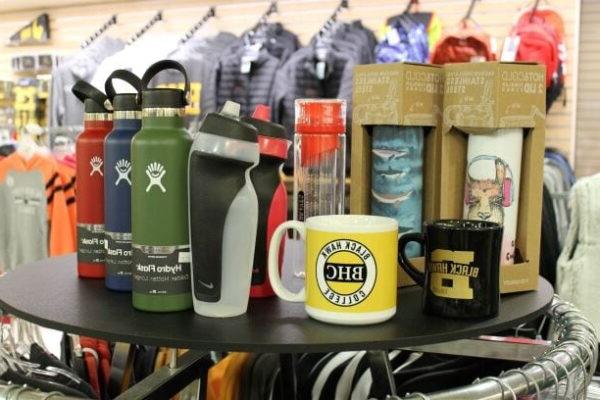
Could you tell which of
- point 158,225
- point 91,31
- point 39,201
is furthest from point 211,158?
point 91,31

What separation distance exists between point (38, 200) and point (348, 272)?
2239 millimetres

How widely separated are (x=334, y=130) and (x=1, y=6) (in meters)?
3.97

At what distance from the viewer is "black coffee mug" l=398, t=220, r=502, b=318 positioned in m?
0.75

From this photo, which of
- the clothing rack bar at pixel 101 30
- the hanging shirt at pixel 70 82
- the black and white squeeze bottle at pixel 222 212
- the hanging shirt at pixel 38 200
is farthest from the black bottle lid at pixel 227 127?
the clothing rack bar at pixel 101 30

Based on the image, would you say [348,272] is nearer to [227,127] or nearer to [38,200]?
[227,127]

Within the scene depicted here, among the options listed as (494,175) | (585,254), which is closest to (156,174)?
(494,175)

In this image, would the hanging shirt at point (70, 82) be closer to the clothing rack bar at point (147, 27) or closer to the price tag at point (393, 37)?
the clothing rack bar at point (147, 27)

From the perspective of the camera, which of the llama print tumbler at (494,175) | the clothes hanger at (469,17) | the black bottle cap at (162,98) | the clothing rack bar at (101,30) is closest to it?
the black bottle cap at (162,98)

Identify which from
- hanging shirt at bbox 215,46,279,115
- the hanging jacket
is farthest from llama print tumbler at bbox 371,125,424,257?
hanging shirt at bbox 215,46,279,115

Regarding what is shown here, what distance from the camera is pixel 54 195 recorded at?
8.76ft

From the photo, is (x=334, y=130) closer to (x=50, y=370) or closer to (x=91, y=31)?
(x=50, y=370)

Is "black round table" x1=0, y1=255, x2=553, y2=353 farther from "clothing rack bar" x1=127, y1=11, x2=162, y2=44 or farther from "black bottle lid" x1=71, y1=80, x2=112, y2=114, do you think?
"clothing rack bar" x1=127, y1=11, x2=162, y2=44

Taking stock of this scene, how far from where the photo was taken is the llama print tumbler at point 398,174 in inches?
34.8

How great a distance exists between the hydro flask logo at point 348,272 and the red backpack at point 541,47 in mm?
2416
